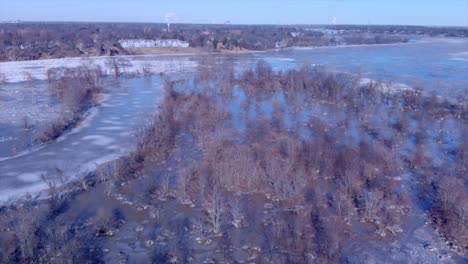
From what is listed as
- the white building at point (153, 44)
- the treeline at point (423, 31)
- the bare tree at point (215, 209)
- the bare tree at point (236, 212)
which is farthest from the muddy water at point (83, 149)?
the treeline at point (423, 31)

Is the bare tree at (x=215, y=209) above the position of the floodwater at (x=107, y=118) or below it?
below

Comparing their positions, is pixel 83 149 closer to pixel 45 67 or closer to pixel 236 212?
pixel 236 212

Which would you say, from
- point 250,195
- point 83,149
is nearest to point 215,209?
point 250,195

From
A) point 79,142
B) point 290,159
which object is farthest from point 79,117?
point 290,159

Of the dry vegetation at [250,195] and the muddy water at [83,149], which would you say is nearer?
the dry vegetation at [250,195]

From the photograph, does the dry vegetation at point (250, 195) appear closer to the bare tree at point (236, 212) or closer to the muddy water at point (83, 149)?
the bare tree at point (236, 212)

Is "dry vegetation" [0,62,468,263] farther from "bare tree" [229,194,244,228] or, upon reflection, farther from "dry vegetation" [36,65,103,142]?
"dry vegetation" [36,65,103,142]

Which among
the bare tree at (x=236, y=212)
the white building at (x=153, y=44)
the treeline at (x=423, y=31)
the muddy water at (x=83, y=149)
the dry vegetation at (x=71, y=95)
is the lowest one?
the bare tree at (x=236, y=212)
